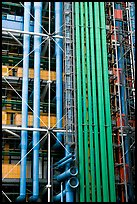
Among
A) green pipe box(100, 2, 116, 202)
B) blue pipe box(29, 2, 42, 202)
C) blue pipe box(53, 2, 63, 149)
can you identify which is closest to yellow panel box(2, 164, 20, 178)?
blue pipe box(29, 2, 42, 202)

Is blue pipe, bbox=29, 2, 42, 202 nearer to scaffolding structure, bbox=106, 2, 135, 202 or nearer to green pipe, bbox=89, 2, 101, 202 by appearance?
green pipe, bbox=89, 2, 101, 202

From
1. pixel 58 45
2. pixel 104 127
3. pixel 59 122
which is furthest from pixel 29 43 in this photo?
pixel 104 127

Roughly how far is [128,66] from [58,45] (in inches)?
153

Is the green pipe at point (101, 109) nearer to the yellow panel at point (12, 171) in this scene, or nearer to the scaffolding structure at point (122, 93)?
the scaffolding structure at point (122, 93)

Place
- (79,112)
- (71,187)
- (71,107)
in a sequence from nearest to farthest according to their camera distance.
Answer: (71,187), (79,112), (71,107)

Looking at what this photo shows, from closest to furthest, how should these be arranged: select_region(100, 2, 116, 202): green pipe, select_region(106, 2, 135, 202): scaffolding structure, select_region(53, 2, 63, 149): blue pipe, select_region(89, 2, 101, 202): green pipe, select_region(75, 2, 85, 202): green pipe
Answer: select_region(75, 2, 85, 202): green pipe < select_region(89, 2, 101, 202): green pipe < select_region(100, 2, 116, 202): green pipe < select_region(106, 2, 135, 202): scaffolding structure < select_region(53, 2, 63, 149): blue pipe

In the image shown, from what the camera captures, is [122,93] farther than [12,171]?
Yes

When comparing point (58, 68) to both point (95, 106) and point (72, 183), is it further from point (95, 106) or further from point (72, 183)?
point (72, 183)

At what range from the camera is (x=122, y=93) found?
63.3 feet

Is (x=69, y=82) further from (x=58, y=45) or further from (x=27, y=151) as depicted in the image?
(x=27, y=151)

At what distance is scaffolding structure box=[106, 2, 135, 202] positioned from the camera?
1697 cm

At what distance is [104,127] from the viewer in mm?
16625

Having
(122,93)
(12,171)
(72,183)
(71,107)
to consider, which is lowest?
(72,183)

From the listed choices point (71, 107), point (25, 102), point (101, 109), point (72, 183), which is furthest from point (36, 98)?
point (72, 183)
